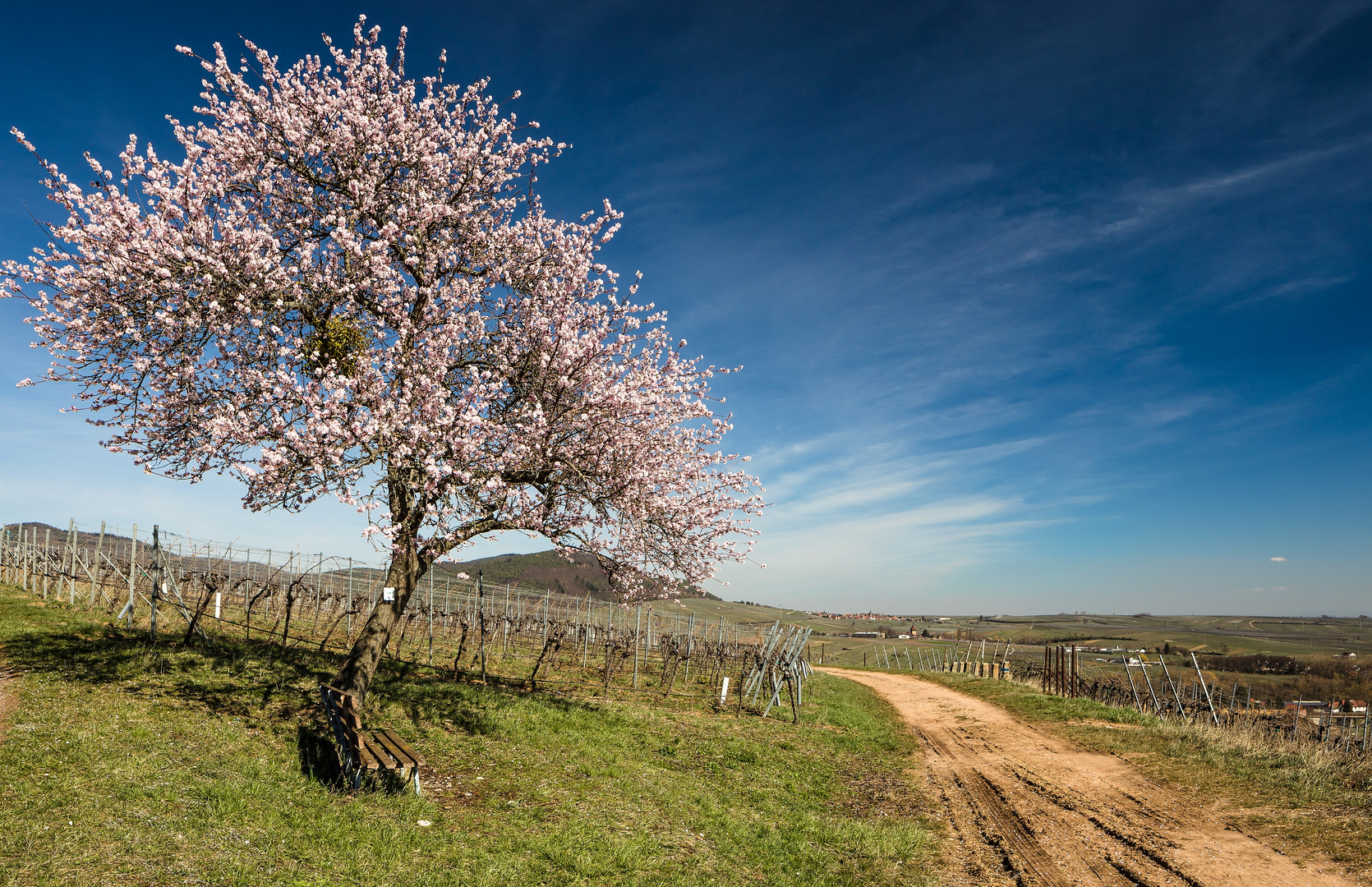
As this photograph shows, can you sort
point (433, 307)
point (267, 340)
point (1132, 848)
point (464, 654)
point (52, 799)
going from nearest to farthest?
1. point (52, 799)
2. point (1132, 848)
3. point (267, 340)
4. point (433, 307)
5. point (464, 654)

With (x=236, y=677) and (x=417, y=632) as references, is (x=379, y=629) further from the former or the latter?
(x=417, y=632)

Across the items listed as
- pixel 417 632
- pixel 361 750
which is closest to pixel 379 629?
pixel 361 750

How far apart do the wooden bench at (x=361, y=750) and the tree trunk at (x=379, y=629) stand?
135 centimetres

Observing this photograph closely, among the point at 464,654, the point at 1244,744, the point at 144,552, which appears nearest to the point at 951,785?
the point at 1244,744

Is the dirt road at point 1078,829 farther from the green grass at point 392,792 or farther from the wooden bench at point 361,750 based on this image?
the wooden bench at point 361,750

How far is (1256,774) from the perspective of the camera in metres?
13.4

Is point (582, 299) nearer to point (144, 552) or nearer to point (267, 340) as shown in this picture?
point (267, 340)

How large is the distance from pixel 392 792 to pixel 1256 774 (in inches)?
652

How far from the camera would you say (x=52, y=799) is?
24.6 feet

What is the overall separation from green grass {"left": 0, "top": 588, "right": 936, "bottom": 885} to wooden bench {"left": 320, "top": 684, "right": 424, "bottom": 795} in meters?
0.32

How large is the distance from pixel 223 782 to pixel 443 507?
4677 millimetres

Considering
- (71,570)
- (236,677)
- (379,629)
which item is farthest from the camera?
(71,570)

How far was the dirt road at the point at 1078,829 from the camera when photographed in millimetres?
8945

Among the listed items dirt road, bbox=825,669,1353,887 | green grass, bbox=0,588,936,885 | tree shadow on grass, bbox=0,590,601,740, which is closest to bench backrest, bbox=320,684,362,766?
green grass, bbox=0,588,936,885
